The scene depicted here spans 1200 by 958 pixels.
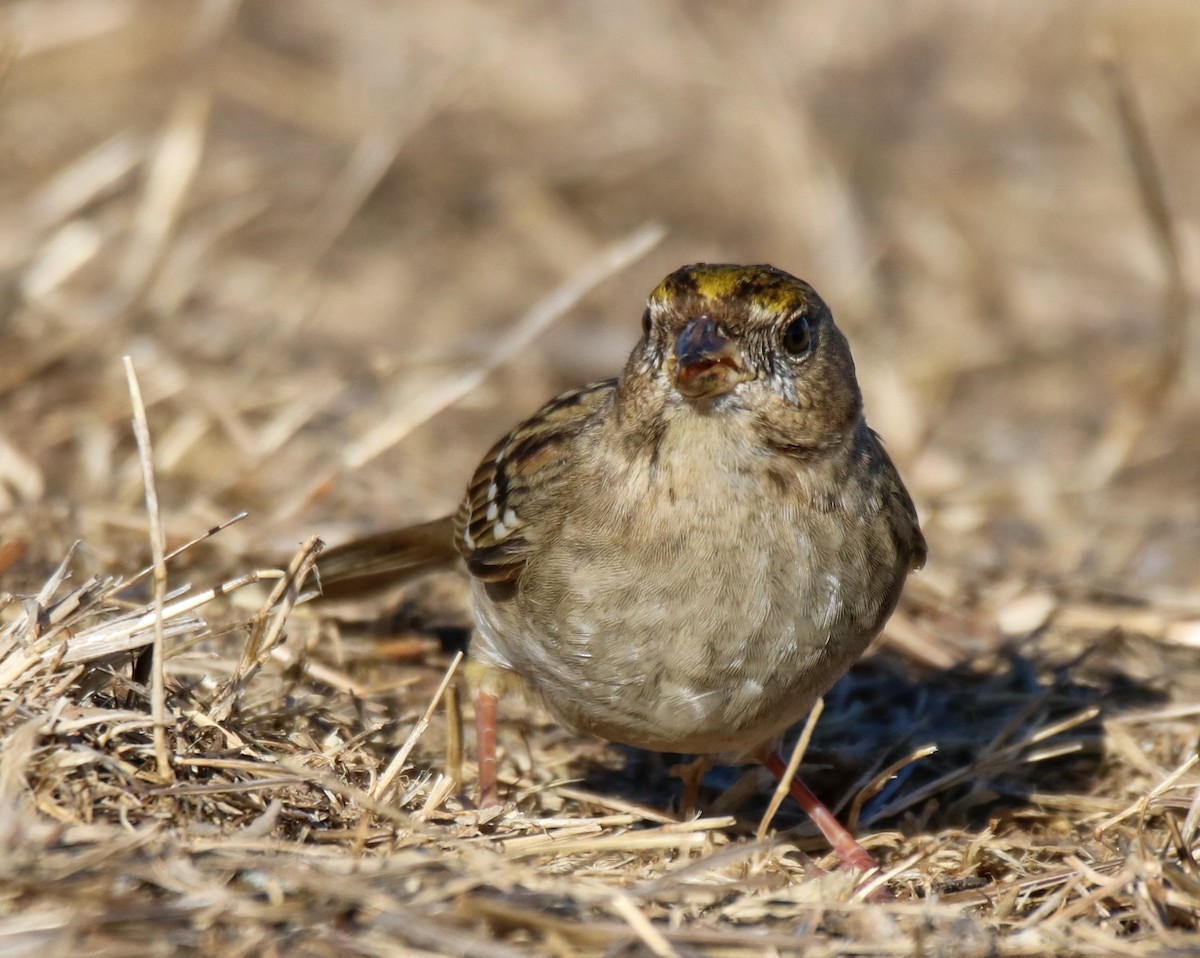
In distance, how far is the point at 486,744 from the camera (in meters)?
4.44

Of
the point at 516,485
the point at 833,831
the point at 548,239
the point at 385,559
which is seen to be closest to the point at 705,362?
the point at 516,485

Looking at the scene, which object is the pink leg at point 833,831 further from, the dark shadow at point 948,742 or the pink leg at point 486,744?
the pink leg at point 486,744

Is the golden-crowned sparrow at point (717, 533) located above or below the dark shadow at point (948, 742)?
above

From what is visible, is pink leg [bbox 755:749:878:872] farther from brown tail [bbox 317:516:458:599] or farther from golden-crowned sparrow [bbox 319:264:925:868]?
brown tail [bbox 317:516:458:599]

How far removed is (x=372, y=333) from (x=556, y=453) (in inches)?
157

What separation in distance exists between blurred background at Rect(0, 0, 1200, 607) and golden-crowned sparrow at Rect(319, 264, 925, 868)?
65.0 inches

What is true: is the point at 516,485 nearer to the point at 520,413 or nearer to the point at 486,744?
the point at 486,744

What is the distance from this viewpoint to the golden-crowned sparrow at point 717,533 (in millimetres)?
3650

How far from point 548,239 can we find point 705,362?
5.36 meters

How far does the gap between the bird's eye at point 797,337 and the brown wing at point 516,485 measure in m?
0.61

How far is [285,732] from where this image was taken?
4031 mm

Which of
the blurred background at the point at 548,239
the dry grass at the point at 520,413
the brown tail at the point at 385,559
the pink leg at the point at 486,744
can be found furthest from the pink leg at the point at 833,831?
the blurred background at the point at 548,239

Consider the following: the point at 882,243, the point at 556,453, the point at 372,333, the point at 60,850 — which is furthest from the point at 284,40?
the point at 60,850

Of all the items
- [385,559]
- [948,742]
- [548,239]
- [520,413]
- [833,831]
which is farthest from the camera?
[548,239]
